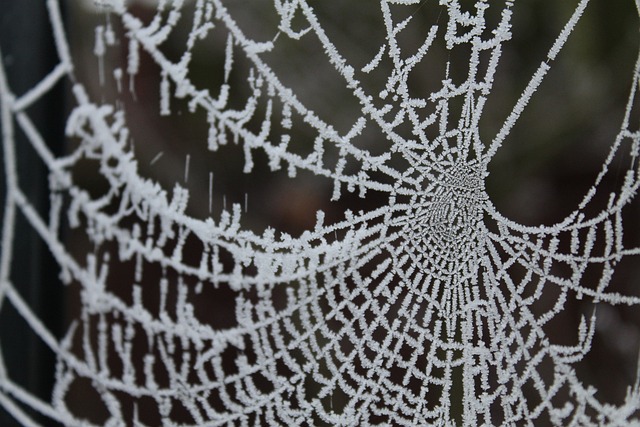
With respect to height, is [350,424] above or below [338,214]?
below

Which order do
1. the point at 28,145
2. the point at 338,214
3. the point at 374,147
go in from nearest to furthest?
1. the point at 28,145
2. the point at 338,214
3. the point at 374,147

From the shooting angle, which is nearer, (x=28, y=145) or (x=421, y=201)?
(x=28, y=145)

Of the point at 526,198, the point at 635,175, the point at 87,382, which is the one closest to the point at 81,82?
the point at 87,382

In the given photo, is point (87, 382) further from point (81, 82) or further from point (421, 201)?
point (421, 201)

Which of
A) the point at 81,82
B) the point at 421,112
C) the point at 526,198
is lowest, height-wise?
the point at 81,82

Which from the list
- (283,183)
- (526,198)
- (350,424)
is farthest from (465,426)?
(526,198)

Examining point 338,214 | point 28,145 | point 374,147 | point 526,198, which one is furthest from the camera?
point 526,198
